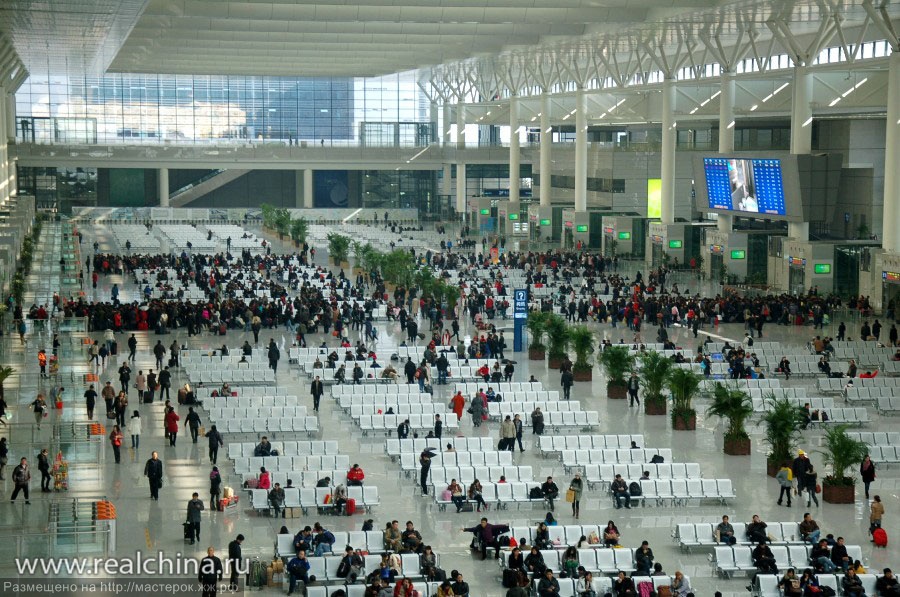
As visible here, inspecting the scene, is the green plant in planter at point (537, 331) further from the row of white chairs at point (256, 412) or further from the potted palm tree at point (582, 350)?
the row of white chairs at point (256, 412)

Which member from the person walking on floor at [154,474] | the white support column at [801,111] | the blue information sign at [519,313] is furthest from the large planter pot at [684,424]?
the white support column at [801,111]

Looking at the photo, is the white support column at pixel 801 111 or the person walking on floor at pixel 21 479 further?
the white support column at pixel 801 111

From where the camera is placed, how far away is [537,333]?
3384 centimetres

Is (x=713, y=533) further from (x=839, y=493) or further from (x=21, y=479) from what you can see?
(x=21, y=479)

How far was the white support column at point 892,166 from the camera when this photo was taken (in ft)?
128

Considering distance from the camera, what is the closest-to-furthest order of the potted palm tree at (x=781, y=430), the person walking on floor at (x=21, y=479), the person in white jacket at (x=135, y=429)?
the person walking on floor at (x=21, y=479) → the potted palm tree at (x=781, y=430) → the person in white jacket at (x=135, y=429)

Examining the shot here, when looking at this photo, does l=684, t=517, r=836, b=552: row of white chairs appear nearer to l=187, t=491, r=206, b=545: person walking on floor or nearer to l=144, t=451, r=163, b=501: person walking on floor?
l=187, t=491, r=206, b=545: person walking on floor

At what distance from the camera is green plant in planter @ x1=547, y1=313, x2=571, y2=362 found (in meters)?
32.3

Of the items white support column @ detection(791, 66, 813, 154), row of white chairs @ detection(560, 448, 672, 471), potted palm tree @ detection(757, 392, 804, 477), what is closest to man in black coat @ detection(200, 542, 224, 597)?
row of white chairs @ detection(560, 448, 672, 471)

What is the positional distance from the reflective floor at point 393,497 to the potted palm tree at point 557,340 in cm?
335

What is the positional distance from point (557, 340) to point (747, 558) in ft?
51.5

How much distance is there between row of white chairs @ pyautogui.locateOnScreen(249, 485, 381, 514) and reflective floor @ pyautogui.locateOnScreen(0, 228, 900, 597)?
252 millimetres

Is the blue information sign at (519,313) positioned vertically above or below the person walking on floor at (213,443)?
above

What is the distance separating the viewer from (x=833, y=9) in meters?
37.4
